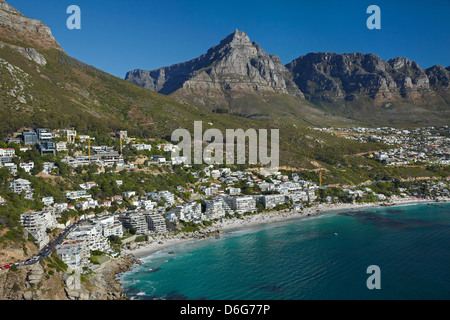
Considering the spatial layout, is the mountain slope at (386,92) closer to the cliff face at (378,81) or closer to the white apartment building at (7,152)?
the cliff face at (378,81)

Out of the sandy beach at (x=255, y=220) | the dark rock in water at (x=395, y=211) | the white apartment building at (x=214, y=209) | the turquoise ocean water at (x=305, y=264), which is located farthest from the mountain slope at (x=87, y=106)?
the turquoise ocean water at (x=305, y=264)

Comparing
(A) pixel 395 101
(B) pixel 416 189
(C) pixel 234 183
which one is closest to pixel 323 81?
(A) pixel 395 101

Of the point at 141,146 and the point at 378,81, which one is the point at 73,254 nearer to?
the point at 141,146

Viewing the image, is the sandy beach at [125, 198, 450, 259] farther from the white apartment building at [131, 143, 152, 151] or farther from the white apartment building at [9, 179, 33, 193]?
the white apartment building at [131, 143, 152, 151]

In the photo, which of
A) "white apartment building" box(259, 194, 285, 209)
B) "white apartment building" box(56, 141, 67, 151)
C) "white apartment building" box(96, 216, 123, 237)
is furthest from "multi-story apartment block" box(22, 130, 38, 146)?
"white apartment building" box(259, 194, 285, 209)

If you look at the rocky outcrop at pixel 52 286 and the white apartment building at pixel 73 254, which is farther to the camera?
the white apartment building at pixel 73 254

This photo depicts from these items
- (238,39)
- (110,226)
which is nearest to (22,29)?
(110,226)
